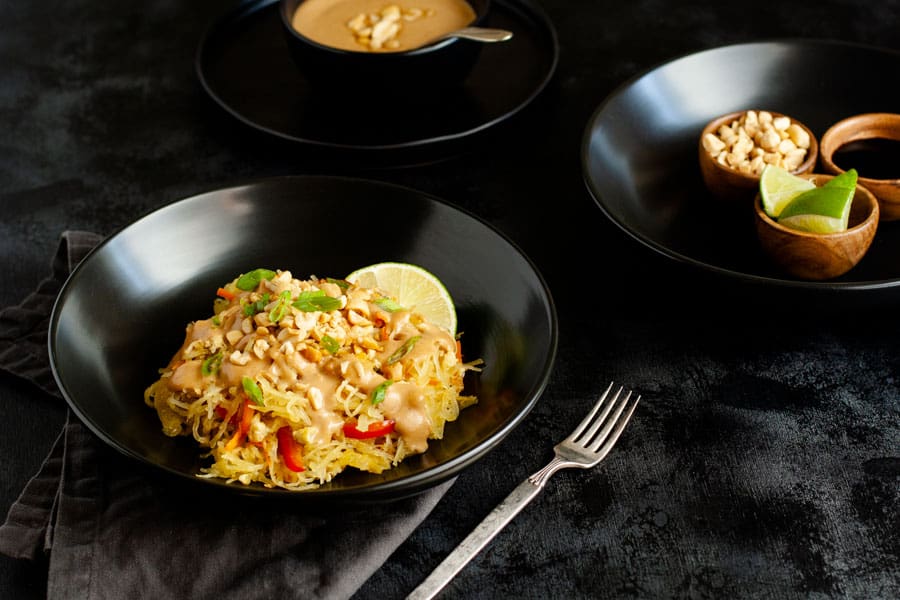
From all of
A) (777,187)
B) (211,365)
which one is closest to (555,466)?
(211,365)

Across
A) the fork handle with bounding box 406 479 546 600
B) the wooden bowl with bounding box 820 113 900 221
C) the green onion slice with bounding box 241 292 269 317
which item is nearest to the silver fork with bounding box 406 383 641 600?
the fork handle with bounding box 406 479 546 600

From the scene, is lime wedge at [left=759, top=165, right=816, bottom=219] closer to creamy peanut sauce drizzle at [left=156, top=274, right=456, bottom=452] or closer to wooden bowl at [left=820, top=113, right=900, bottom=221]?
wooden bowl at [left=820, top=113, right=900, bottom=221]

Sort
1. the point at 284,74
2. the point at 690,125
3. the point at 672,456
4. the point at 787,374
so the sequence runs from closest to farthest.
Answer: the point at 672,456, the point at 787,374, the point at 690,125, the point at 284,74

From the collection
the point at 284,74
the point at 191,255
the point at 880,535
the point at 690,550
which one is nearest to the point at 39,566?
the point at 191,255

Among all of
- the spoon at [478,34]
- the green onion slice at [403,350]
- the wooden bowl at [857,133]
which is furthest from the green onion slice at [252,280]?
the wooden bowl at [857,133]

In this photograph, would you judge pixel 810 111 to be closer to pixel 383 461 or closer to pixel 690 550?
pixel 690 550

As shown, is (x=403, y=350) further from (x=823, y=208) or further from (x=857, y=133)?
(x=857, y=133)
